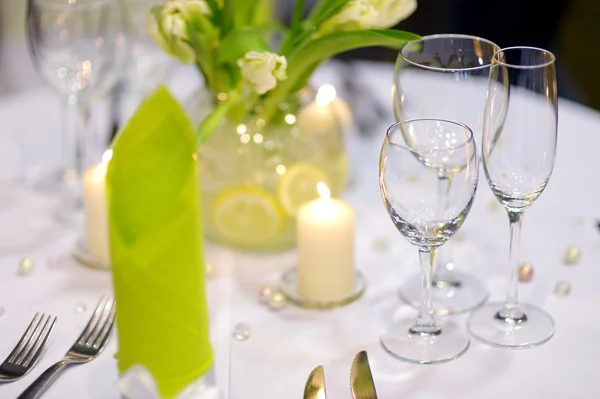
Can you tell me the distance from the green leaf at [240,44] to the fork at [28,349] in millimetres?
444

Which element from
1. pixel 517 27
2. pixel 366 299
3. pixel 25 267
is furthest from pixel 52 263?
pixel 517 27

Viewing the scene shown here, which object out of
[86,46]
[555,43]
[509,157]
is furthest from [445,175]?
[555,43]

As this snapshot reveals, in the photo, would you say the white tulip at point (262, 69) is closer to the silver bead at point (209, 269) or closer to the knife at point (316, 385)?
the silver bead at point (209, 269)

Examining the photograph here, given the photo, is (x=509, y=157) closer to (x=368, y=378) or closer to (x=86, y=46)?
(x=368, y=378)

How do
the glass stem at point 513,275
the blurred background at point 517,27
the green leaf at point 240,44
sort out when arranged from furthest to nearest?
the blurred background at point 517,27
the green leaf at point 240,44
the glass stem at point 513,275

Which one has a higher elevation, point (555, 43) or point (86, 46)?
point (86, 46)

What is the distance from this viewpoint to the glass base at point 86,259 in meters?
1.25

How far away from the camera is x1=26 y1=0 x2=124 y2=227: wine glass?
1373 millimetres

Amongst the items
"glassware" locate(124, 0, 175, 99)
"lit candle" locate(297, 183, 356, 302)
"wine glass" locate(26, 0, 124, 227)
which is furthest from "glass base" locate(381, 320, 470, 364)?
"glassware" locate(124, 0, 175, 99)

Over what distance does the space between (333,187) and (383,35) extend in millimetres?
342

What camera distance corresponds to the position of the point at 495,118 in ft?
3.26

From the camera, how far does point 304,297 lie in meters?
1.17

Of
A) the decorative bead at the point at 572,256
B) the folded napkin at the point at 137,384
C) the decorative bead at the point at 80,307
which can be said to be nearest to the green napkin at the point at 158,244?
the folded napkin at the point at 137,384

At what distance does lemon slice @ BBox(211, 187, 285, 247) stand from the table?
0.14ft
